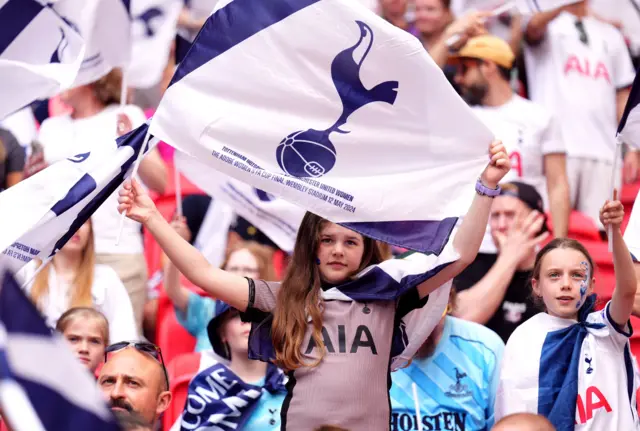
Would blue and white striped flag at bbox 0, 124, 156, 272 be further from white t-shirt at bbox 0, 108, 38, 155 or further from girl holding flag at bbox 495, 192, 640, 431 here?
white t-shirt at bbox 0, 108, 38, 155

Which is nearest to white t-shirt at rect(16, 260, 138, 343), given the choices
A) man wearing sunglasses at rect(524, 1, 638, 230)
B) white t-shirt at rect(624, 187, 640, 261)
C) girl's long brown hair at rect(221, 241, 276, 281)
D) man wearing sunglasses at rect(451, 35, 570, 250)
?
girl's long brown hair at rect(221, 241, 276, 281)

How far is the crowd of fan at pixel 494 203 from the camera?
5.32 meters

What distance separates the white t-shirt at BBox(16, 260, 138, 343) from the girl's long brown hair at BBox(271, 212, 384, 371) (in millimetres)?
1667

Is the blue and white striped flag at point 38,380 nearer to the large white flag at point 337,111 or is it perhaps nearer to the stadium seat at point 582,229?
A: the large white flag at point 337,111

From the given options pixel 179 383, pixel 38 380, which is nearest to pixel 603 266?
pixel 179 383

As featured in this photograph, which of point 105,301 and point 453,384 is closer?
point 453,384

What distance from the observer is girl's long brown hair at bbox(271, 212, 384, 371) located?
14.1ft

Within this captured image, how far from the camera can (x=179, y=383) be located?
5.90 meters

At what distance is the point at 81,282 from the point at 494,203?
223 centimetres

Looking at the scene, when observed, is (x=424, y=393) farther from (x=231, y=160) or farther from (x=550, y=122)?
(x=550, y=122)

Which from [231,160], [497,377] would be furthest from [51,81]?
[497,377]

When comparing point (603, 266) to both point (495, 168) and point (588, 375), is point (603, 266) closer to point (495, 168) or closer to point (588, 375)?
point (588, 375)

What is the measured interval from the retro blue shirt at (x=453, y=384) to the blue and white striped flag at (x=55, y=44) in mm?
1938

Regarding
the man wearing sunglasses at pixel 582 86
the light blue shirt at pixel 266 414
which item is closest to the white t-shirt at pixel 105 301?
→ the light blue shirt at pixel 266 414
